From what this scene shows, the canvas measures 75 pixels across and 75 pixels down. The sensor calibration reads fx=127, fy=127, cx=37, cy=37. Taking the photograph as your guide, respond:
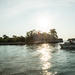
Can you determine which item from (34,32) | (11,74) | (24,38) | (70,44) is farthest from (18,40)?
(11,74)

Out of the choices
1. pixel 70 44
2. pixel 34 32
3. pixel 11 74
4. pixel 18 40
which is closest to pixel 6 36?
pixel 18 40

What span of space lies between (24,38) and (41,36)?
2898 cm

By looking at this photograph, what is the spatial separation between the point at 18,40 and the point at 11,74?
Answer: 148m

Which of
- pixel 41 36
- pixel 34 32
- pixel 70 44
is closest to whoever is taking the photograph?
pixel 70 44

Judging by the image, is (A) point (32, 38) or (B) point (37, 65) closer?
(B) point (37, 65)

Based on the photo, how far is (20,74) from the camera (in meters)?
18.5

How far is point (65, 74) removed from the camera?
18781 millimetres

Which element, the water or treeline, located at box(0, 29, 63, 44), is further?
treeline, located at box(0, 29, 63, 44)

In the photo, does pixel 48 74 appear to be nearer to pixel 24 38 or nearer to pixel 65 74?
pixel 65 74

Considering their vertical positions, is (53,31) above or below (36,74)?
above

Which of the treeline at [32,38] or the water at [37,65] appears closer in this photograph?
the water at [37,65]

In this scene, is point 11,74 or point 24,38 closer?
point 11,74

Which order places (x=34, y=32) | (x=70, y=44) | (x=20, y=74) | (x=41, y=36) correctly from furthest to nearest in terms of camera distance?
(x=41, y=36)
(x=34, y=32)
(x=70, y=44)
(x=20, y=74)

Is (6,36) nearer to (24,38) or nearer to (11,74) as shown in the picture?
(24,38)
